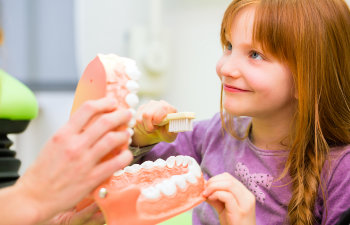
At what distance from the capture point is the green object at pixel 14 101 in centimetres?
77

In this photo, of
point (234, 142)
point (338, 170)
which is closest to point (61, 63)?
point (234, 142)

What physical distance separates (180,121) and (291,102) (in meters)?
0.24

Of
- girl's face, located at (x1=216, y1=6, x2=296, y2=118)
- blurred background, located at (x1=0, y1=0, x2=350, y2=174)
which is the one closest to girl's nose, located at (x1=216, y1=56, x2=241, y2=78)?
girl's face, located at (x1=216, y1=6, x2=296, y2=118)

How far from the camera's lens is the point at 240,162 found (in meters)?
0.89

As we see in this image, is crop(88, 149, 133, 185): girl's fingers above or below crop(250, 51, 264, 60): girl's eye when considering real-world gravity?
below

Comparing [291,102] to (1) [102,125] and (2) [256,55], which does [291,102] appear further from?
(1) [102,125]

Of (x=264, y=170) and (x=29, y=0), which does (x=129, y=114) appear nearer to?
(x=264, y=170)

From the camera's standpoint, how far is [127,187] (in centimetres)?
56

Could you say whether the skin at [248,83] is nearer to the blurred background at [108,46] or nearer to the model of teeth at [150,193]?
the model of teeth at [150,193]

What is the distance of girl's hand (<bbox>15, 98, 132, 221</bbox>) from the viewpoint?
18.1 inches

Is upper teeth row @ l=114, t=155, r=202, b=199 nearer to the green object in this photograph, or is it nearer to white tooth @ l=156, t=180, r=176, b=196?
white tooth @ l=156, t=180, r=176, b=196

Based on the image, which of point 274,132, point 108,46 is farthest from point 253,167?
point 108,46

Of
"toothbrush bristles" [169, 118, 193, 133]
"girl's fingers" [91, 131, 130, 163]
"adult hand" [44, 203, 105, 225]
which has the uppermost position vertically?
"girl's fingers" [91, 131, 130, 163]

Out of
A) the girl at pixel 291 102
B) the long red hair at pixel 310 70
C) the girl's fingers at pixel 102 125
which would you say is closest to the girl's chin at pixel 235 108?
the girl at pixel 291 102
